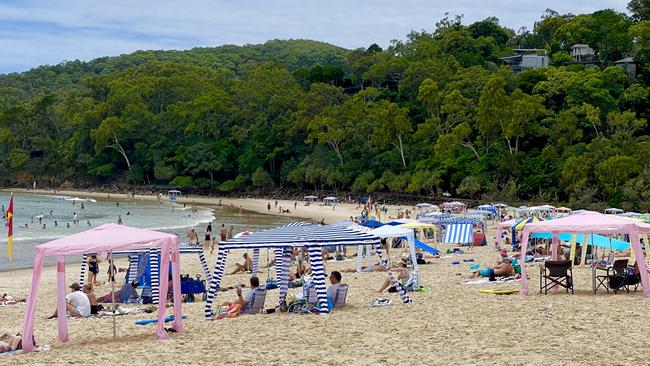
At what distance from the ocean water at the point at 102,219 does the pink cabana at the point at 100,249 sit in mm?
14782

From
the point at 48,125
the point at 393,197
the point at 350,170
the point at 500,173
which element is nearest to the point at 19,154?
the point at 48,125

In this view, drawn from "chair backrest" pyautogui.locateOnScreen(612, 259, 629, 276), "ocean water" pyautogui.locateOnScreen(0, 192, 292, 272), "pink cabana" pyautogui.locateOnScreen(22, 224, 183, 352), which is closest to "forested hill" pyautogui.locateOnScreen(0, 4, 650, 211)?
"ocean water" pyautogui.locateOnScreen(0, 192, 292, 272)

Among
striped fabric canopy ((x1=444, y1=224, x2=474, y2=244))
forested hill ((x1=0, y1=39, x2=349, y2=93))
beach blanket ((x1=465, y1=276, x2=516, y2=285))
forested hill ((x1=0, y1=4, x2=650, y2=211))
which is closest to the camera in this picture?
beach blanket ((x1=465, y1=276, x2=516, y2=285))

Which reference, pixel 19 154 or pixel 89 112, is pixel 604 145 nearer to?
pixel 89 112

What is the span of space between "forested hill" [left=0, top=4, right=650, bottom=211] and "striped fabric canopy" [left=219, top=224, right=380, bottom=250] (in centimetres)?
3315

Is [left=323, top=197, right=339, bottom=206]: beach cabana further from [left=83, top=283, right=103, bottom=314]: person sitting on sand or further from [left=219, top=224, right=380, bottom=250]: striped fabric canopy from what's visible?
[left=219, top=224, right=380, bottom=250]: striped fabric canopy

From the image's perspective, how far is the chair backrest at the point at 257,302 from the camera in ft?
41.8

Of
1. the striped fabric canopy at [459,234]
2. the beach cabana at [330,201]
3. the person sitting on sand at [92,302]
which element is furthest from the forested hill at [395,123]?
the person sitting on sand at [92,302]

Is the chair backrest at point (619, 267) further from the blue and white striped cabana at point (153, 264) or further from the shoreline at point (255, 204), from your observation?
the shoreline at point (255, 204)

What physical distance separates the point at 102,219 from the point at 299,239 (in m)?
38.1

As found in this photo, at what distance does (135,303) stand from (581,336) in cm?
831

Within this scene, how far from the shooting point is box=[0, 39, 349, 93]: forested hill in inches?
5758

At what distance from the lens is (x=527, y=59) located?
231 ft

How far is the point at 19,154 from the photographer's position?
9206cm
